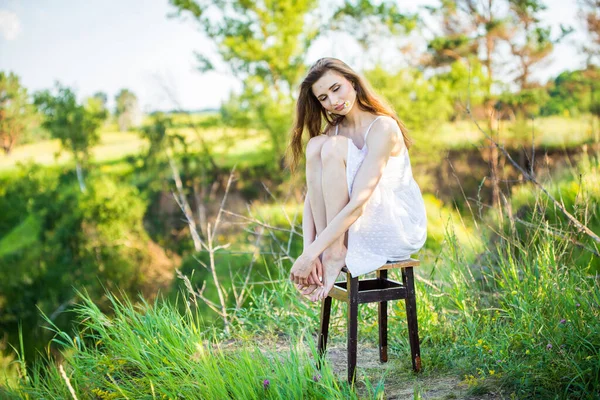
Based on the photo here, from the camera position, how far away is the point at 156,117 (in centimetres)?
1686

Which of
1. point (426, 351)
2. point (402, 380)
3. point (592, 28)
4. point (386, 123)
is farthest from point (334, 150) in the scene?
point (592, 28)

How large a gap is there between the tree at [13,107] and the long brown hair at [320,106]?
16.5m

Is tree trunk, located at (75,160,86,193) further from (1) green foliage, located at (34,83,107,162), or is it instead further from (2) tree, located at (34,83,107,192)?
(1) green foliage, located at (34,83,107,162)

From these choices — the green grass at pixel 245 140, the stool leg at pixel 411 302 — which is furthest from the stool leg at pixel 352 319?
the green grass at pixel 245 140

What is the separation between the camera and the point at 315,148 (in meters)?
2.59

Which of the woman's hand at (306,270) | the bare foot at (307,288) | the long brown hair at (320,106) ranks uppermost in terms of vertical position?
the long brown hair at (320,106)

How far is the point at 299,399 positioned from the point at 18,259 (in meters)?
13.9

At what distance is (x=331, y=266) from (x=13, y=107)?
57.9ft

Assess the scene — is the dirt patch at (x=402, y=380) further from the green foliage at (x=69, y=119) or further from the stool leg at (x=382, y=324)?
the green foliage at (x=69, y=119)

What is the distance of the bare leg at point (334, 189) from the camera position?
2475 mm

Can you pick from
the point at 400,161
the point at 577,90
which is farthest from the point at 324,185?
the point at 577,90

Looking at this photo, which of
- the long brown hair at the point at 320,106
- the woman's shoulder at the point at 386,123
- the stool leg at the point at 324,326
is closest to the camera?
the woman's shoulder at the point at 386,123

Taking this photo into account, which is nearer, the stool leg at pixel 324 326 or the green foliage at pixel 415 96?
the stool leg at pixel 324 326

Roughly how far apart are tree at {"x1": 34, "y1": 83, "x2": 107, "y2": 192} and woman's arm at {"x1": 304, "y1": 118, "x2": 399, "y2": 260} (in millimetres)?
14700
